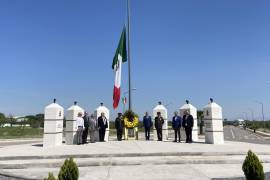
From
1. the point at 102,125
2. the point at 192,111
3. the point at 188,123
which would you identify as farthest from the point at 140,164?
the point at 192,111

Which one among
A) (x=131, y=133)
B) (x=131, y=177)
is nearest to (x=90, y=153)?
(x=131, y=177)

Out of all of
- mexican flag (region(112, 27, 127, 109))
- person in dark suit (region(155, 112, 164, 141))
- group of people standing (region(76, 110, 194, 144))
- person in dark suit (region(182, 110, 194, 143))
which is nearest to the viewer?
group of people standing (region(76, 110, 194, 144))

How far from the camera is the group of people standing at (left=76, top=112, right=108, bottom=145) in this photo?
15248 millimetres

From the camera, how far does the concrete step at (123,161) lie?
9.76 m

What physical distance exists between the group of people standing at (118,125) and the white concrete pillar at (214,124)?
1156 mm

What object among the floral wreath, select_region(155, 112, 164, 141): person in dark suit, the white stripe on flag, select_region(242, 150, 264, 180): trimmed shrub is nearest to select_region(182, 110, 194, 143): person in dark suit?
select_region(155, 112, 164, 141): person in dark suit

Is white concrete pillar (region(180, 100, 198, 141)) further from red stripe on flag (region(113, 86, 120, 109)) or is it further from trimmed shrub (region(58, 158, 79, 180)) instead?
trimmed shrub (region(58, 158, 79, 180))

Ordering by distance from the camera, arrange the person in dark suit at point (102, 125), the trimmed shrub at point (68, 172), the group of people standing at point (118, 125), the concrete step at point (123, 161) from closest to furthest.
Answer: the trimmed shrub at point (68, 172) < the concrete step at point (123, 161) < the group of people standing at point (118, 125) < the person in dark suit at point (102, 125)

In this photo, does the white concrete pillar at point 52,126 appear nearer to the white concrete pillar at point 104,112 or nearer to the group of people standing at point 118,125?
the group of people standing at point 118,125

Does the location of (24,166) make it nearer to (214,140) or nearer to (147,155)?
(147,155)

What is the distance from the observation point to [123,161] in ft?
32.8

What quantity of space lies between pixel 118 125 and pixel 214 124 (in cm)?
587

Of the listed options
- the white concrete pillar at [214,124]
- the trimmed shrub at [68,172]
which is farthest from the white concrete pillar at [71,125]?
the trimmed shrub at [68,172]

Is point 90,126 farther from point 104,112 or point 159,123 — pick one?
point 159,123
